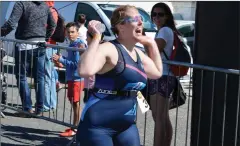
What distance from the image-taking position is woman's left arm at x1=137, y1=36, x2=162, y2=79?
4.07 meters

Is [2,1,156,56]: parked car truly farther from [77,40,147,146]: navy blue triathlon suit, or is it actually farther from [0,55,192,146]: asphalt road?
[77,40,147,146]: navy blue triathlon suit

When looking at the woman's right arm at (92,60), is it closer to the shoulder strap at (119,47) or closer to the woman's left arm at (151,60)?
the shoulder strap at (119,47)

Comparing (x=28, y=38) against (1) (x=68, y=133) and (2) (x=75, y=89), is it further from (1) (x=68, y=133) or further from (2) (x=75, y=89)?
(1) (x=68, y=133)

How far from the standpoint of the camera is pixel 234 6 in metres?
4.53

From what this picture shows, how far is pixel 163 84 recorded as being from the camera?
18.0ft

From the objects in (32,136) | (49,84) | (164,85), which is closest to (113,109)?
(164,85)

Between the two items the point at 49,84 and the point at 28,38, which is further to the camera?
the point at 28,38

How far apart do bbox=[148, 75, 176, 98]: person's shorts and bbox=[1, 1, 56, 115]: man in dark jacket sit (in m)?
2.33

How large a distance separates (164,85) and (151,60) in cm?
138

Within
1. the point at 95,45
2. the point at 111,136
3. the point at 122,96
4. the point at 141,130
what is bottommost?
the point at 141,130

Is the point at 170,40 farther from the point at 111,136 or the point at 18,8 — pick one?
the point at 18,8

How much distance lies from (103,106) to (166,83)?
170 centimetres

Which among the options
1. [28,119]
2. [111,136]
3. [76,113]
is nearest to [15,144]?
[76,113]

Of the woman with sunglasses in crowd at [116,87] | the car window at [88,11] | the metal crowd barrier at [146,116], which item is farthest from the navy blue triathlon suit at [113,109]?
the car window at [88,11]
